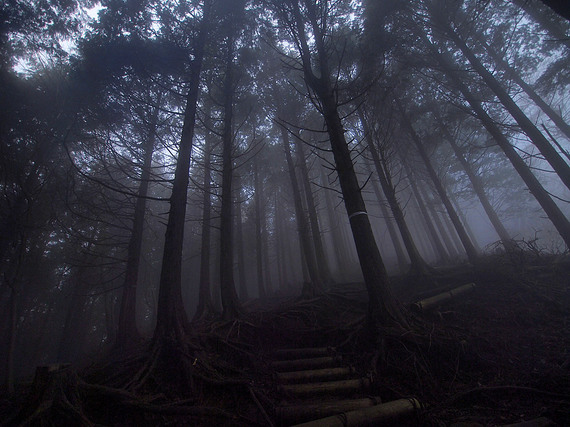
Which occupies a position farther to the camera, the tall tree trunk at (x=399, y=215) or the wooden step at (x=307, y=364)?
the tall tree trunk at (x=399, y=215)

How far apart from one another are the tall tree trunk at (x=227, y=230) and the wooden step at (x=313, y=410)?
3511 mm

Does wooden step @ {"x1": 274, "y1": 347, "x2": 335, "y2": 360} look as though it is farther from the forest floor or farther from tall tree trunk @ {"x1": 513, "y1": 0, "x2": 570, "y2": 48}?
tall tree trunk @ {"x1": 513, "y1": 0, "x2": 570, "y2": 48}

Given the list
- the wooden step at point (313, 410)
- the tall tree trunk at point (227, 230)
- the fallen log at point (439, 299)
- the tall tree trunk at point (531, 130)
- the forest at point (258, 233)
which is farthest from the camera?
the tall tree trunk at point (531, 130)

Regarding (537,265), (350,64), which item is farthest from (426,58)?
(537,265)

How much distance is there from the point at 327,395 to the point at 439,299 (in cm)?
354

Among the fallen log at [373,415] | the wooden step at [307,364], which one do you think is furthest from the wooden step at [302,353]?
the fallen log at [373,415]

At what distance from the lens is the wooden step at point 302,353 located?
416 cm

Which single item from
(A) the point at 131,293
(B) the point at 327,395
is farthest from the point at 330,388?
(A) the point at 131,293

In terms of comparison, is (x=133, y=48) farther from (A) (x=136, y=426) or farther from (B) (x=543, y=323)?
(B) (x=543, y=323)

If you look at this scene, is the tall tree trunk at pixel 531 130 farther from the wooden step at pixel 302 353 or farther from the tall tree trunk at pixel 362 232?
the wooden step at pixel 302 353

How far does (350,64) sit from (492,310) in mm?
9119

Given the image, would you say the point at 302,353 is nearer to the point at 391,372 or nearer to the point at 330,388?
the point at 330,388

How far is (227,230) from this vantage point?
7031mm

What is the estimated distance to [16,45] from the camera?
10.4 meters
